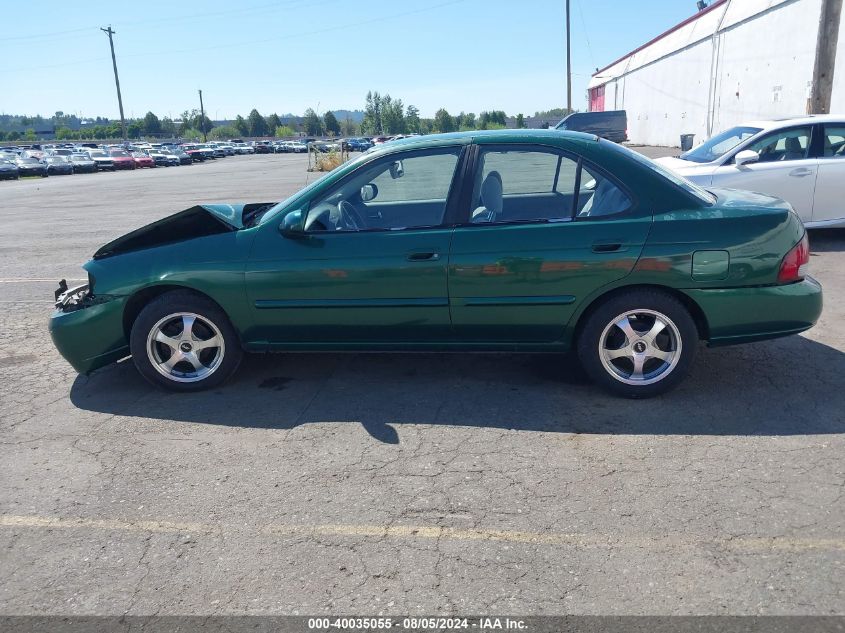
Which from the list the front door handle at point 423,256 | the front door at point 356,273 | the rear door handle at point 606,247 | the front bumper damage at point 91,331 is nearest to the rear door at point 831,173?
the rear door handle at point 606,247

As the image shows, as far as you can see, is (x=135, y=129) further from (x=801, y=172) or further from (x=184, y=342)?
(x=184, y=342)

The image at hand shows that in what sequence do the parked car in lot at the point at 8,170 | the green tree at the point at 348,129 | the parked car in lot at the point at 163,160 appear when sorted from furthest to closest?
the green tree at the point at 348,129 < the parked car in lot at the point at 163,160 < the parked car in lot at the point at 8,170

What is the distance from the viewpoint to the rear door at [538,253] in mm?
4141

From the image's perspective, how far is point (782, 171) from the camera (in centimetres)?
836

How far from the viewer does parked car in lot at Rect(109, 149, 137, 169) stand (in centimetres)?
4924

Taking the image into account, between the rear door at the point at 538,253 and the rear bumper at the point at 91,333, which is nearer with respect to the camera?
the rear door at the point at 538,253

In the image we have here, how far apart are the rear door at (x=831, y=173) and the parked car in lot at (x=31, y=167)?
4344 centimetres

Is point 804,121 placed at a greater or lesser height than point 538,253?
greater

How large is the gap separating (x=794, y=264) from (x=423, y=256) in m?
2.23

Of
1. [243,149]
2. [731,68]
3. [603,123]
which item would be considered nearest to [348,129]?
[243,149]

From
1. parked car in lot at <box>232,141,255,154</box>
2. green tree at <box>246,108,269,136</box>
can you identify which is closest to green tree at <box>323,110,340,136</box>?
green tree at <box>246,108,269,136</box>

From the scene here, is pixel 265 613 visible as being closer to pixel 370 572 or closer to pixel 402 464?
pixel 370 572

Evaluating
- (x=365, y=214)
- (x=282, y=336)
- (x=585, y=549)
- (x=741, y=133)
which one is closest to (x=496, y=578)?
(x=585, y=549)

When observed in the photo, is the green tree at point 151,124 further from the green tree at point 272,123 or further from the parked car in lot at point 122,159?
the parked car in lot at point 122,159
